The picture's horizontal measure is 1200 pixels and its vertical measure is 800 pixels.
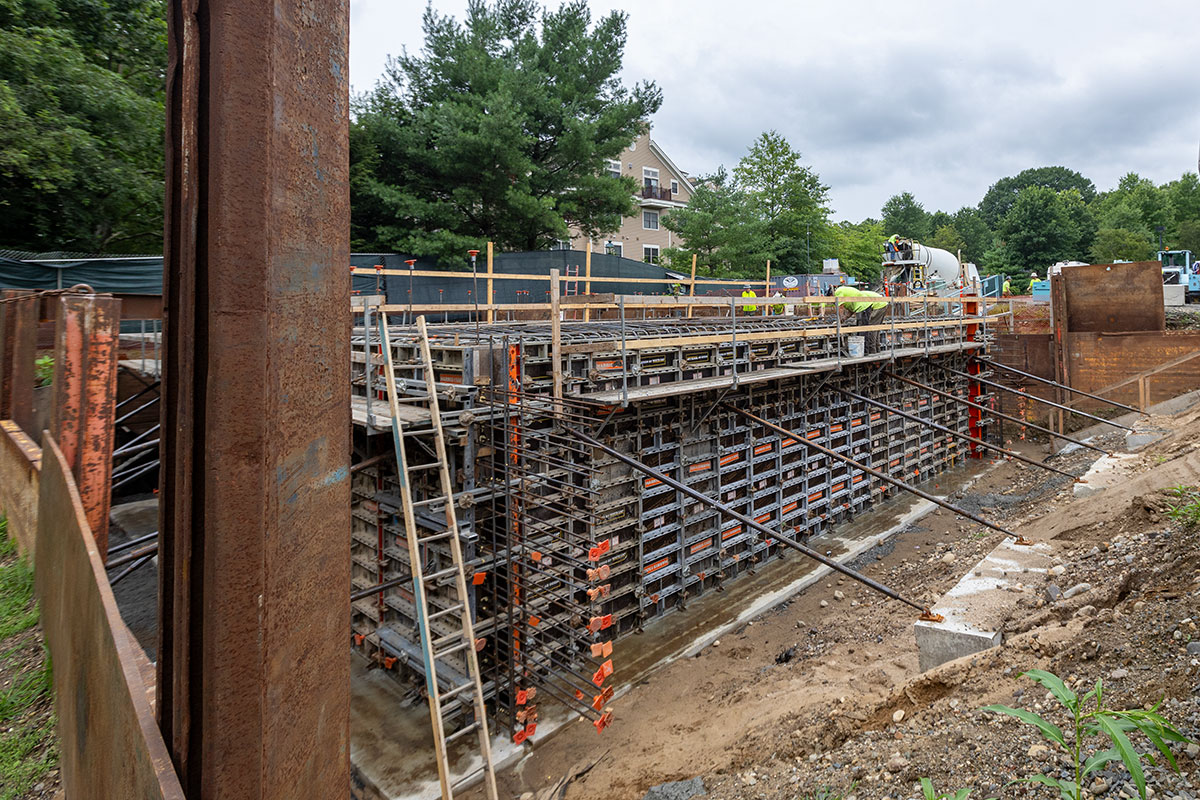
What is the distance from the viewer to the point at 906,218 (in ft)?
294

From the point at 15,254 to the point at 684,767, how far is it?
19497 mm

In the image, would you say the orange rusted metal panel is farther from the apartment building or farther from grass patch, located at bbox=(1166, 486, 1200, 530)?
the apartment building

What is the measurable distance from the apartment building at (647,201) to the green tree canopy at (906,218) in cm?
4982

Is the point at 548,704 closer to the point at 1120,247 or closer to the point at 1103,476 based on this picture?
the point at 1103,476

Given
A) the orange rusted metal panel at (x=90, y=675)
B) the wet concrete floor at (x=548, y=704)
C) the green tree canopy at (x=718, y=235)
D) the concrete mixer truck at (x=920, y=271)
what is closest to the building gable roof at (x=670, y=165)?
the green tree canopy at (x=718, y=235)

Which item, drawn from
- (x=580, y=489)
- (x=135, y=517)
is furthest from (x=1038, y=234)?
(x=135, y=517)

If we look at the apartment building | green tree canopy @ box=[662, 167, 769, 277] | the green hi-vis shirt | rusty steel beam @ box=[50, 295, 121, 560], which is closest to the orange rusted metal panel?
rusty steel beam @ box=[50, 295, 121, 560]

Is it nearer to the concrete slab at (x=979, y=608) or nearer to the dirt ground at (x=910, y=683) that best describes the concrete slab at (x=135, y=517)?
the dirt ground at (x=910, y=683)

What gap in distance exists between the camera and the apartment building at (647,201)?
4219 centimetres

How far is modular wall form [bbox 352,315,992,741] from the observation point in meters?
7.23

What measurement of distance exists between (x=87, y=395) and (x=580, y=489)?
4.78 metres

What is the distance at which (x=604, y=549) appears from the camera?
718 centimetres

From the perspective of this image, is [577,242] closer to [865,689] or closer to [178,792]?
[865,689]

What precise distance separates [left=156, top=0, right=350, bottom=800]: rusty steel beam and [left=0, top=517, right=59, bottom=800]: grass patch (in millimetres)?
3112
